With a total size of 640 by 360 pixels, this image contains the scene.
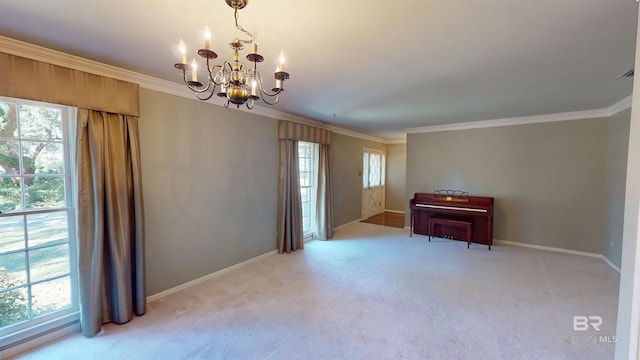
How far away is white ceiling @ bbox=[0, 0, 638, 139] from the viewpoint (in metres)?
1.45

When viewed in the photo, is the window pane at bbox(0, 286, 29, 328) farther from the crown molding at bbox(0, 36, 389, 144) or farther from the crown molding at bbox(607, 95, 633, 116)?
the crown molding at bbox(607, 95, 633, 116)

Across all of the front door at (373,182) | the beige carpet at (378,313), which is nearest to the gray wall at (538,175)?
the beige carpet at (378,313)

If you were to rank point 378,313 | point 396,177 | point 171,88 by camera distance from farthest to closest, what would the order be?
1. point 396,177
2. point 171,88
3. point 378,313

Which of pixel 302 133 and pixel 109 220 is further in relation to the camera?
pixel 302 133

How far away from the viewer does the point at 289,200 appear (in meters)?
4.19

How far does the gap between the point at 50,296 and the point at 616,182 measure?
6534 millimetres

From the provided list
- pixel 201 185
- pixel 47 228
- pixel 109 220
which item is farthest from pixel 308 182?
pixel 47 228

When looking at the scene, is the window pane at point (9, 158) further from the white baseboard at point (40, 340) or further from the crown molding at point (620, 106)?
the crown molding at point (620, 106)

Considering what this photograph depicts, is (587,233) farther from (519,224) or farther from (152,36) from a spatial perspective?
(152,36)

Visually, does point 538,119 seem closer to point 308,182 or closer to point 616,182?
point 616,182

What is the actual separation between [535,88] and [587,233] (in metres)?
2.83

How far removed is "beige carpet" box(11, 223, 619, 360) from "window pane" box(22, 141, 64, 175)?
1380 millimetres

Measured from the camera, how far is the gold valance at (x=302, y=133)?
403cm

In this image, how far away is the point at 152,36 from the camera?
1.76 m
